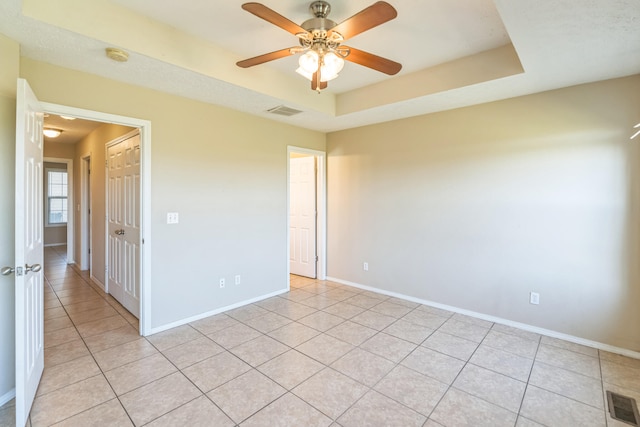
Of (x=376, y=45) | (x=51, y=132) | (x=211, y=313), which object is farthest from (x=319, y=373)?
(x=51, y=132)

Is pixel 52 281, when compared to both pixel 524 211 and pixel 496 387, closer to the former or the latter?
pixel 496 387

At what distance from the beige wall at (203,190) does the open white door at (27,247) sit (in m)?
0.68

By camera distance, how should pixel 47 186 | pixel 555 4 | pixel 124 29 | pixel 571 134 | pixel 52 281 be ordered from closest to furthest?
pixel 555 4, pixel 124 29, pixel 571 134, pixel 52 281, pixel 47 186

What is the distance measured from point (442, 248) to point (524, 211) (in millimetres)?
984

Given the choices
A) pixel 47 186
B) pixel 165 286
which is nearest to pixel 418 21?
pixel 165 286

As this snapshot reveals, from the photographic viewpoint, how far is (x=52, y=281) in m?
4.92

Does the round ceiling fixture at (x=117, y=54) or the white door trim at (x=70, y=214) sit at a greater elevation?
the round ceiling fixture at (x=117, y=54)

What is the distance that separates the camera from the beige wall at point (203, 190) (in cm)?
278

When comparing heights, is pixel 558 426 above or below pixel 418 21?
below

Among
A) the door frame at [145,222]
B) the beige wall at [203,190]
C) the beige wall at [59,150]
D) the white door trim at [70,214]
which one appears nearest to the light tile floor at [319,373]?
the door frame at [145,222]

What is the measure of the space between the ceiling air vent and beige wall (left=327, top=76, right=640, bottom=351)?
4.04ft

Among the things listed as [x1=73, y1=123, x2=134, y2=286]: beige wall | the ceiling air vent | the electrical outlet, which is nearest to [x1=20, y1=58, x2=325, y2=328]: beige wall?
the ceiling air vent

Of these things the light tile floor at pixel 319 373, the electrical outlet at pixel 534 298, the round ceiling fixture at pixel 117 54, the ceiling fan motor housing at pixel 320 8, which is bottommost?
the light tile floor at pixel 319 373

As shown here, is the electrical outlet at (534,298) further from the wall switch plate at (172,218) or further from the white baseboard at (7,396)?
the white baseboard at (7,396)
